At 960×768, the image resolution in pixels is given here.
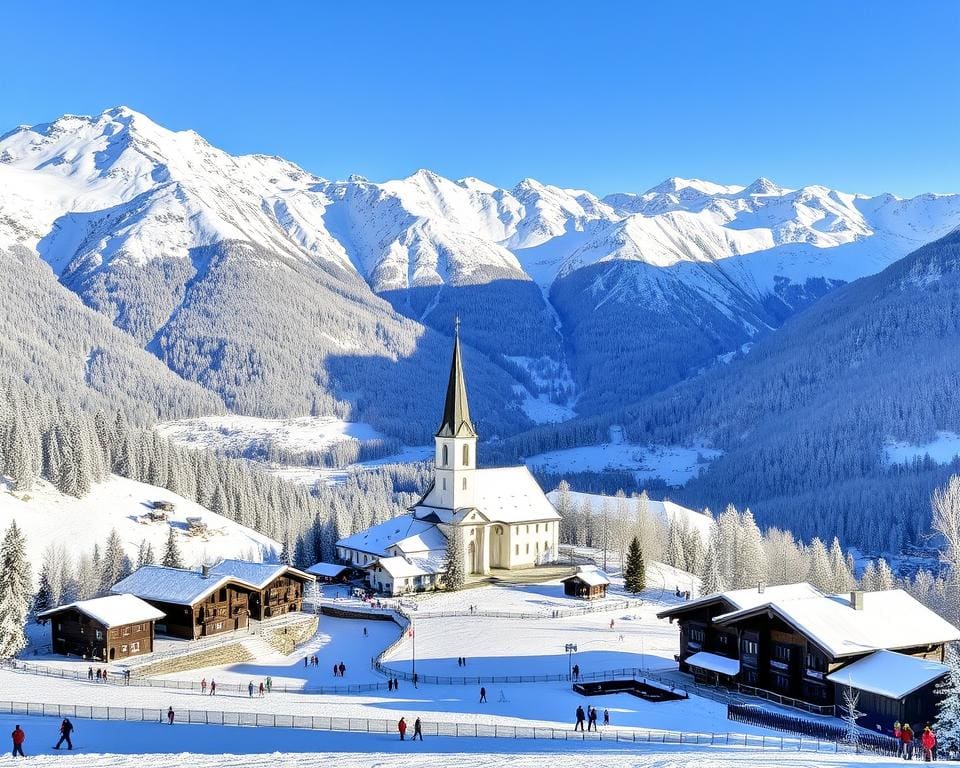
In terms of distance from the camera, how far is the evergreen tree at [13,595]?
6488 centimetres

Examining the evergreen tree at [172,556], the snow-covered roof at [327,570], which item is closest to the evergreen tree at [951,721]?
the snow-covered roof at [327,570]

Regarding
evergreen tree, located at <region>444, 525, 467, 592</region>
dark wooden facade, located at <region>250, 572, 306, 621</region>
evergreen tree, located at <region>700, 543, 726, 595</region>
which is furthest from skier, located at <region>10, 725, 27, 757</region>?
evergreen tree, located at <region>700, 543, 726, 595</region>

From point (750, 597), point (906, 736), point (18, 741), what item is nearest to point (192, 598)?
point (18, 741)

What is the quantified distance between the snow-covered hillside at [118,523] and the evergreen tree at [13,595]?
99.1 ft

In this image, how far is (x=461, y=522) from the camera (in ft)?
345

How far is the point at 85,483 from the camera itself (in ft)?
380

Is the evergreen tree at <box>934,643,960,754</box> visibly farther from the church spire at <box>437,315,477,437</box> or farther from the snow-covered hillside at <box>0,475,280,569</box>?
the snow-covered hillside at <box>0,475,280,569</box>

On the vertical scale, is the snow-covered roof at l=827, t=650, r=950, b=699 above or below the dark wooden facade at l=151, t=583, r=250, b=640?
below

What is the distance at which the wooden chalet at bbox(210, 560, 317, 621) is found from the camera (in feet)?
Answer: 266

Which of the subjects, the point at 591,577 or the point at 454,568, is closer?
the point at 591,577

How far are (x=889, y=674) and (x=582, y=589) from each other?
41.4m

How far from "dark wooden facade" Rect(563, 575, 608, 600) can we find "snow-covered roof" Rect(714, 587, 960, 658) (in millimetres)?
30209

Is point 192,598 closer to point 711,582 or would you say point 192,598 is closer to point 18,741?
point 18,741

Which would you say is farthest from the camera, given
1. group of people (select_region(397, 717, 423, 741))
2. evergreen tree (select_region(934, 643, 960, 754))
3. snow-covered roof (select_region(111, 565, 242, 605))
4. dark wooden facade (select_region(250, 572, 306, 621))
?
dark wooden facade (select_region(250, 572, 306, 621))
